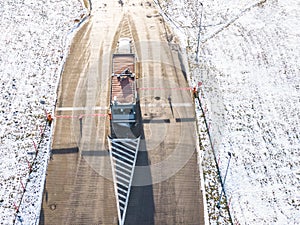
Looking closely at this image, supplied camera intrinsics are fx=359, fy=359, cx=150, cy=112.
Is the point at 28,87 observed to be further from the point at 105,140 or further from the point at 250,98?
the point at 250,98

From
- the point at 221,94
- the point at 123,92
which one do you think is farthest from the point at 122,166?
the point at 221,94

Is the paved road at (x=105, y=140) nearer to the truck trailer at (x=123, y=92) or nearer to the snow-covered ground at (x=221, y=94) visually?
the snow-covered ground at (x=221, y=94)

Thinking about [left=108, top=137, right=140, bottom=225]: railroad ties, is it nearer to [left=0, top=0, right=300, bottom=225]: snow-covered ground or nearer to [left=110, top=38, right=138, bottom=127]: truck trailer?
[left=110, top=38, right=138, bottom=127]: truck trailer

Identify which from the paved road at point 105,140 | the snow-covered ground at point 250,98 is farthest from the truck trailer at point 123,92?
the snow-covered ground at point 250,98

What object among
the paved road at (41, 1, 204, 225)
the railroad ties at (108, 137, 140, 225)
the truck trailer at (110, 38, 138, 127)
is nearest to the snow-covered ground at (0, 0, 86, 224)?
the paved road at (41, 1, 204, 225)

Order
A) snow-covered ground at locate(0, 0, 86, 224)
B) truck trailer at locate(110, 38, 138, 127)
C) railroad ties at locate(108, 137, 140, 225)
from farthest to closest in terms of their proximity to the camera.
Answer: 1. truck trailer at locate(110, 38, 138, 127)
2. snow-covered ground at locate(0, 0, 86, 224)
3. railroad ties at locate(108, 137, 140, 225)

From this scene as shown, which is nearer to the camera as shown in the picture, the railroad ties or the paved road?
the paved road

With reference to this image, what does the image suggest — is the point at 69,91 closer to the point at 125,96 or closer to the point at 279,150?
the point at 125,96

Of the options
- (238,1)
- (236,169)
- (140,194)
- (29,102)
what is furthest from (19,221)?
(238,1)
